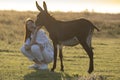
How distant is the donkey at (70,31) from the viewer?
14.7 metres

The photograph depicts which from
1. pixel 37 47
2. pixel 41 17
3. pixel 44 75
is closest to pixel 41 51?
pixel 37 47

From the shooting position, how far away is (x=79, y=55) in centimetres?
2142

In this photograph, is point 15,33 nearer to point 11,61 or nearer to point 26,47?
point 11,61

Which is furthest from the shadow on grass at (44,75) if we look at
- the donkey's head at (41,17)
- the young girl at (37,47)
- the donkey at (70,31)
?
the donkey's head at (41,17)

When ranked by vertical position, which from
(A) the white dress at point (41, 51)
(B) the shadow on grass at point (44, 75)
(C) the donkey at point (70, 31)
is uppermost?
(C) the donkey at point (70, 31)

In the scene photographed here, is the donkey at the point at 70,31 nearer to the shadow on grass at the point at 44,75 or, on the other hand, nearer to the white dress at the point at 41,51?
the white dress at the point at 41,51

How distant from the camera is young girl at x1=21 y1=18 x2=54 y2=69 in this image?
15414 millimetres

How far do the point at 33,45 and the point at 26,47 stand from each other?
0.28 m

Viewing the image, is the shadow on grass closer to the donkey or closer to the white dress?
the white dress

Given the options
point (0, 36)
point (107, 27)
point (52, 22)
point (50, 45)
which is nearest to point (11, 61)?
point (50, 45)

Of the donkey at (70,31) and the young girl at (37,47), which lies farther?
the young girl at (37,47)

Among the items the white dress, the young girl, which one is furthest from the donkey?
the white dress

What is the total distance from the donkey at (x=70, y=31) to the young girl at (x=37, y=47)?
0.46m

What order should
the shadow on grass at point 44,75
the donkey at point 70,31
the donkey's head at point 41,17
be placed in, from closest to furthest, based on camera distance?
the shadow on grass at point 44,75
the donkey at point 70,31
the donkey's head at point 41,17
